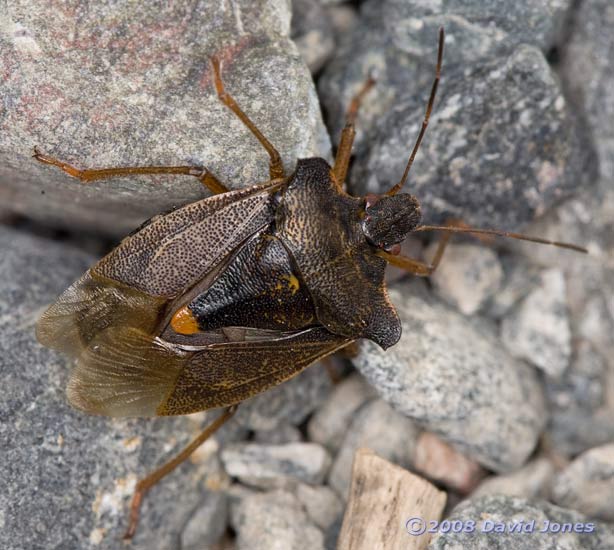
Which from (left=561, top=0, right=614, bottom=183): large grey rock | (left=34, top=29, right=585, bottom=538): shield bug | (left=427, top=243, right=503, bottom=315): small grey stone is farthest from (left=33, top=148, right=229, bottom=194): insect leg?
(left=561, top=0, right=614, bottom=183): large grey rock

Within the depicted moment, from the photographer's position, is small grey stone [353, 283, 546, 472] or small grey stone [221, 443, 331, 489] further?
small grey stone [221, 443, 331, 489]

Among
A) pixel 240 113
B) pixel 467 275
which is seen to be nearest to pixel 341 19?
pixel 240 113

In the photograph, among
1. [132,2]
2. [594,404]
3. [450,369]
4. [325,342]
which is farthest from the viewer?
[594,404]

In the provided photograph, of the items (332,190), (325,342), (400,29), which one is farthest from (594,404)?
(400,29)

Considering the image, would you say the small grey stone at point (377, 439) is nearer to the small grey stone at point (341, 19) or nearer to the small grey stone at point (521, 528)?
the small grey stone at point (521, 528)

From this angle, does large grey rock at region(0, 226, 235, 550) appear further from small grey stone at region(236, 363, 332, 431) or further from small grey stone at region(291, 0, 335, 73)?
small grey stone at region(291, 0, 335, 73)

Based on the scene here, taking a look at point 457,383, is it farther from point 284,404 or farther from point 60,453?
point 60,453

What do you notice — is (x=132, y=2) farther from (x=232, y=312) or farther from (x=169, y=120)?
(x=232, y=312)

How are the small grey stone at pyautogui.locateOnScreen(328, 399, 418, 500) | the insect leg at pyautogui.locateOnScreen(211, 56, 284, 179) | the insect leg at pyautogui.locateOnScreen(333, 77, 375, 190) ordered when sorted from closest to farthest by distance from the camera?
1. the insect leg at pyautogui.locateOnScreen(211, 56, 284, 179)
2. the insect leg at pyautogui.locateOnScreen(333, 77, 375, 190)
3. the small grey stone at pyautogui.locateOnScreen(328, 399, 418, 500)
